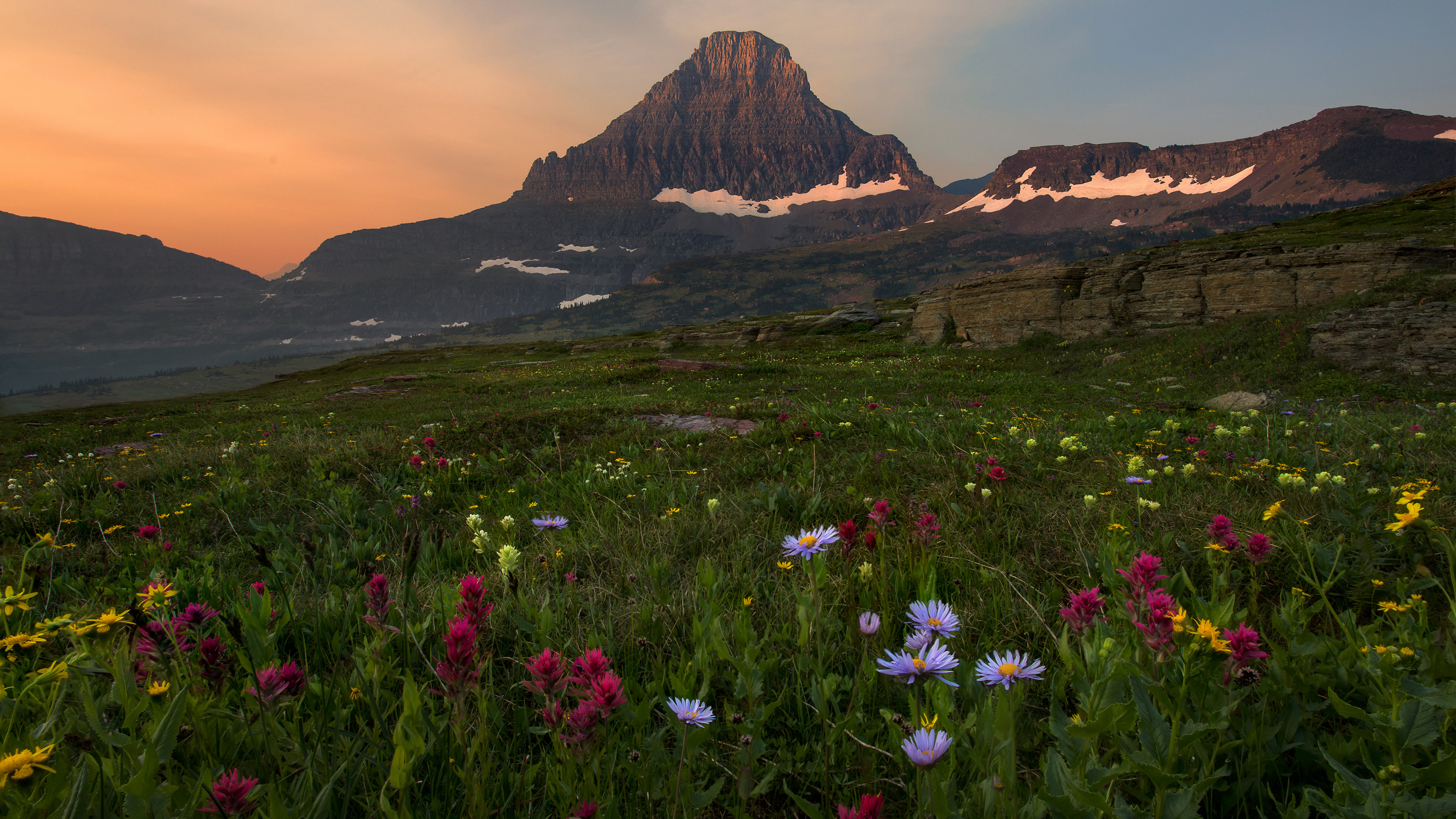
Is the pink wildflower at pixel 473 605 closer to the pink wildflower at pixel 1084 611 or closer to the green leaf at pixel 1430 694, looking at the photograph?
the pink wildflower at pixel 1084 611

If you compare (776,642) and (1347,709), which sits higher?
(1347,709)

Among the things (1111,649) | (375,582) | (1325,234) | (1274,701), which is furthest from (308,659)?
(1325,234)

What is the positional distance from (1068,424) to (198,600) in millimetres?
8826

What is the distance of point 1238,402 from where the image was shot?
45.3 ft

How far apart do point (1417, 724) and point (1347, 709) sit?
0.12 m

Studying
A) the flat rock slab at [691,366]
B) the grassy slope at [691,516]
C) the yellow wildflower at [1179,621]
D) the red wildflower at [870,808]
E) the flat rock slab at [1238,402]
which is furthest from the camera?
the flat rock slab at [691,366]

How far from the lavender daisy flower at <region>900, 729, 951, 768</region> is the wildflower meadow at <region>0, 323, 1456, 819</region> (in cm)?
1

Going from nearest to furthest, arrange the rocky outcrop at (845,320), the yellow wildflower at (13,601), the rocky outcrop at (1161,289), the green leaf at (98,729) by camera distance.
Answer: the green leaf at (98,729) < the yellow wildflower at (13,601) < the rocky outcrop at (1161,289) < the rocky outcrop at (845,320)

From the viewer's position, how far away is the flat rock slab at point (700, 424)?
28.5ft

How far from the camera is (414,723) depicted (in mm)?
1522

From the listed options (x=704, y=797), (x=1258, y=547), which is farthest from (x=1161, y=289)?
(x=704, y=797)

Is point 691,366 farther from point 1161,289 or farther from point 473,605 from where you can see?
point 473,605

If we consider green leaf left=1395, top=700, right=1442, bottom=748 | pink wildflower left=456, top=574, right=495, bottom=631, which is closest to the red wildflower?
pink wildflower left=456, top=574, right=495, bottom=631

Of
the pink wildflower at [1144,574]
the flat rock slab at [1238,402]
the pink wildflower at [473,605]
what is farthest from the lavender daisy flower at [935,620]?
the flat rock slab at [1238,402]
